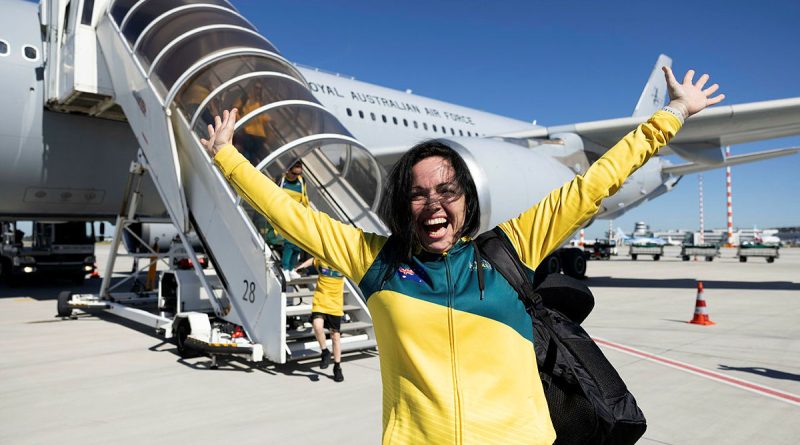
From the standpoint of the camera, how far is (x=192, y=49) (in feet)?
17.3

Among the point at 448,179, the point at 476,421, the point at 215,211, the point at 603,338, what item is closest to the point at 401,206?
the point at 448,179

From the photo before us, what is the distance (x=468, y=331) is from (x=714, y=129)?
31.9 ft

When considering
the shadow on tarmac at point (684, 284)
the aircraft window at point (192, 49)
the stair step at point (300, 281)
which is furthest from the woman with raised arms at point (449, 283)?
the shadow on tarmac at point (684, 284)

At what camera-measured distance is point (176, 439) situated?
306 cm

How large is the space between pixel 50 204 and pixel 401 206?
8.15 meters

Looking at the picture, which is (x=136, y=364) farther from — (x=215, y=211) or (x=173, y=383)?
(x=215, y=211)

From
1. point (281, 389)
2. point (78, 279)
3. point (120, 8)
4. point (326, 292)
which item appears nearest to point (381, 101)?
point (120, 8)

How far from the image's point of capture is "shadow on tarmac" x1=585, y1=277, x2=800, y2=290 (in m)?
11.8

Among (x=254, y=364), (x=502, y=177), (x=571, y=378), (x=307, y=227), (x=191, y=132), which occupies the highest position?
(x=191, y=132)

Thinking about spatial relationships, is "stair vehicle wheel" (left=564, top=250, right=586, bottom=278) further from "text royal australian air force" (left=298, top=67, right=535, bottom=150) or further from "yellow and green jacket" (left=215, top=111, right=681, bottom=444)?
"yellow and green jacket" (left=215, top=111, right=681, bottom=444)

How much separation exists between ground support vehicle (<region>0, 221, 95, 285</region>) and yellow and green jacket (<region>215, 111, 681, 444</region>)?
12.0 meters

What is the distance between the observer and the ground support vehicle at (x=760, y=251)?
2400cm

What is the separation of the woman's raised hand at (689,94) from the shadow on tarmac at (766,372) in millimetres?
3779

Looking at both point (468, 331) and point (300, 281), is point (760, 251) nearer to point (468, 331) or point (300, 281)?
point (300, 281)
